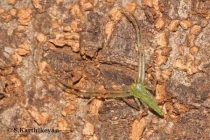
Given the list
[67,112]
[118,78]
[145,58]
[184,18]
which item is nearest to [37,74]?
[67,112]

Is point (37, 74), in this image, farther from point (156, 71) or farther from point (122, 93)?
point (156, 71)

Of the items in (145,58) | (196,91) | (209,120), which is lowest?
(209,120)

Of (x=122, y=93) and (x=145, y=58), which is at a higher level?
(x=145, y=58)

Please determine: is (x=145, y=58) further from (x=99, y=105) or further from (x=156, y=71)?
(x=99, y=105)

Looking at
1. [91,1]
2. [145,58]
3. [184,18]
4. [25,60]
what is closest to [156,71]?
[145,58]

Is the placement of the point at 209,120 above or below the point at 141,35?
below

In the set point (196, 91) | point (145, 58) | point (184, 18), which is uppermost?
point (184, 18)
